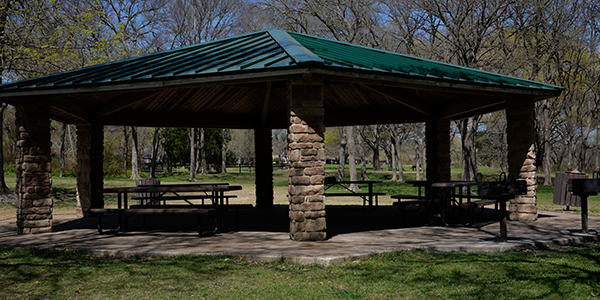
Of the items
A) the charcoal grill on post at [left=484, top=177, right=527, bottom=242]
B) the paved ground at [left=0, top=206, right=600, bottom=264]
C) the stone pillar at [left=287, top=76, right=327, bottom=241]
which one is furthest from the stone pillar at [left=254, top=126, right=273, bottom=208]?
the charcoal grill on post at [left=484, top=177, right=527, bottom=242]

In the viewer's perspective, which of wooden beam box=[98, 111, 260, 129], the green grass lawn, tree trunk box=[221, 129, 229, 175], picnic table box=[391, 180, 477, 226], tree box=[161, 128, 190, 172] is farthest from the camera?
tree box=[161, 128, 190, 172]

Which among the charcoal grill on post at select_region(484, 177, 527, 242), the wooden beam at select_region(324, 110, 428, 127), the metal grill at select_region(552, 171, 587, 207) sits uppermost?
the wooden beam at select_region(324, 110, 428, 127)

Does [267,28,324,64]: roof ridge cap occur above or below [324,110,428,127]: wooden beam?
above

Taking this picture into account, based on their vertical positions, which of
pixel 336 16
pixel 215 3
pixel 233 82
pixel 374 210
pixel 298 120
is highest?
pixel 215 3

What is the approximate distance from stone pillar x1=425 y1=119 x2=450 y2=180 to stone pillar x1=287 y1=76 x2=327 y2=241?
19.0 feet

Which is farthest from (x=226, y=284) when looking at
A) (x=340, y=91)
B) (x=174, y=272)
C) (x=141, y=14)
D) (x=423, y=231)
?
(x=141, y=14)

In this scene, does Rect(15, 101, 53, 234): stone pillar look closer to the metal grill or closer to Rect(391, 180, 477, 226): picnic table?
Rect(391, 180, 477, 226): picnic table

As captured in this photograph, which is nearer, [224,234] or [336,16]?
[224,234]

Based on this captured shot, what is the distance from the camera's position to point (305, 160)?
6.81 meters

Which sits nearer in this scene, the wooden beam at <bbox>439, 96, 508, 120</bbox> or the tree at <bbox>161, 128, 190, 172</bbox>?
the wooden beam at <bbox>439, 96, 508, 120</bbox>

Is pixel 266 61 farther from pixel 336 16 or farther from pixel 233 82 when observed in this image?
pixel 336 16

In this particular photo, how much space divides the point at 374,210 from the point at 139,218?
19.6 feet

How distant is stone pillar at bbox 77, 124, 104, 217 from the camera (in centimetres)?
1084

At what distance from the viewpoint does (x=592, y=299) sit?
396cm
